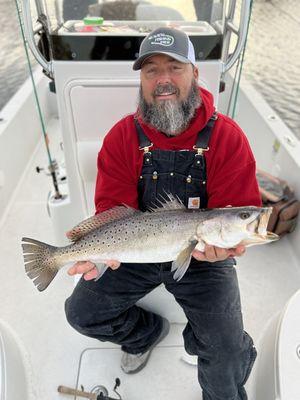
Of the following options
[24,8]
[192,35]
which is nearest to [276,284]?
[192,35]

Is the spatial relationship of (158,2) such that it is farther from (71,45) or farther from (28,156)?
(28,156)

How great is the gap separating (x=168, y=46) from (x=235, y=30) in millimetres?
776

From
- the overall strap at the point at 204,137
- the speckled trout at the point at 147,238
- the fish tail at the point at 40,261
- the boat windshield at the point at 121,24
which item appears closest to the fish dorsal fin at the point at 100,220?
the speckled trout at the point at 147,238

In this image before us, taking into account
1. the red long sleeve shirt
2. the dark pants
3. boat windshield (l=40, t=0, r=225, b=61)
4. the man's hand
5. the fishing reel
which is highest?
boat windshield (l=40, t=0, r=225, b=61)

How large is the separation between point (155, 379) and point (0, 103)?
6789 millimetres

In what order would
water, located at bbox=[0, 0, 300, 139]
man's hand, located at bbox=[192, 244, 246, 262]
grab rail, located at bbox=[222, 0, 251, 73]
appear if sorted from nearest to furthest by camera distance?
man's hand, located at bbox=[192, 244, 246, 262], grab rail, located at bbox=[222, 0, 251, 73], water, located at bbox=[0, 0, 300, 139]

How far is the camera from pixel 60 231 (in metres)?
3.20

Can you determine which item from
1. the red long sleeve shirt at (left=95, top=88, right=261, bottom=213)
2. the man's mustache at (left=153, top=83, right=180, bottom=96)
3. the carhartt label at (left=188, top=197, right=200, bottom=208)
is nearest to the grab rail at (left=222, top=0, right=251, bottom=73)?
the red long sleeve shirt at (left=95, top=88, right=261, bottom=213)

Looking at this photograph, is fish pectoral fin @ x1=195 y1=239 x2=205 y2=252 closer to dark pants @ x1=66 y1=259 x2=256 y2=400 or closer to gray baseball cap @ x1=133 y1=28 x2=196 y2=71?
dark pants @ x1=66 y1=259 x2=256 y2=400

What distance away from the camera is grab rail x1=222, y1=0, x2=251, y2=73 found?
2320 millimetres

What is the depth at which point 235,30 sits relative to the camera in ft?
8.15

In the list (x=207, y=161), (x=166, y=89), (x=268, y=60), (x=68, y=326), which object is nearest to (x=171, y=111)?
(x=166, y=89)

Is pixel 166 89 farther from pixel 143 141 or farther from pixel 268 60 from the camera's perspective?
pixel 268 60

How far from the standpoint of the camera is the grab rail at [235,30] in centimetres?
232
